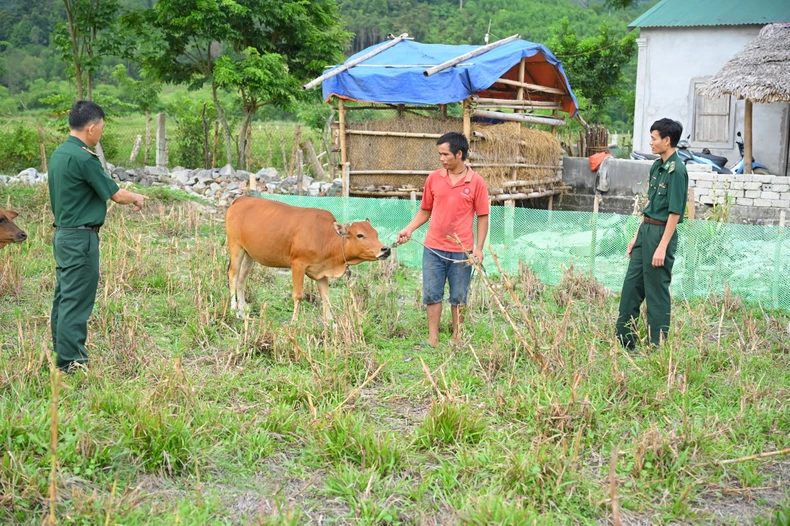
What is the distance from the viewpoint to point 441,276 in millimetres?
6414

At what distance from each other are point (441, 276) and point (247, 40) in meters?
14.0

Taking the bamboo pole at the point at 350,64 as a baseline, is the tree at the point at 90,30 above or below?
above

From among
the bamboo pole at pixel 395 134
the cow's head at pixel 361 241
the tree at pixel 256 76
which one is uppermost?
the tree at pixel 256 76

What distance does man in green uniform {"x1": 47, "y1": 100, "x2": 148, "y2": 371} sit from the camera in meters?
5.36

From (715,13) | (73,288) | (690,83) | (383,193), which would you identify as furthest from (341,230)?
(715,13)

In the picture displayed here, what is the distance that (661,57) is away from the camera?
17297 millimetres

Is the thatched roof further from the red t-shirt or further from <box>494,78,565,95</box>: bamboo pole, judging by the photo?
the red t-shirt

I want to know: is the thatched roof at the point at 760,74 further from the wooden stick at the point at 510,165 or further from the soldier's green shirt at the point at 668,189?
the soldier's green shirt at the point at 668,189

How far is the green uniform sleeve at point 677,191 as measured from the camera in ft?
19.2

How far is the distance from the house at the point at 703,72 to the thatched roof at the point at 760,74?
220cm

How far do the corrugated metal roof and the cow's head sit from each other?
1202 centimetres

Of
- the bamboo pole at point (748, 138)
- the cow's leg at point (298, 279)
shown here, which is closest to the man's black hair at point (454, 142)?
the cow's leg at point (298, 279)

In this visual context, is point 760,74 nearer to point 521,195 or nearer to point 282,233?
point 521,195

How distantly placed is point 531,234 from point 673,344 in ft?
11.2
